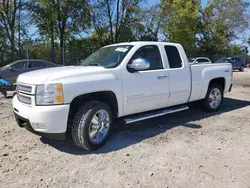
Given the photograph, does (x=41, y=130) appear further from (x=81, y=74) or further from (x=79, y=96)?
(x=81, y=74)

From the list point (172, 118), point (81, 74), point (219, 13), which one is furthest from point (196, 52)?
point (81, 74)

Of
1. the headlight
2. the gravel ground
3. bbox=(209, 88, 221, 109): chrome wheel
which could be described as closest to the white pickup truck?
the headlight

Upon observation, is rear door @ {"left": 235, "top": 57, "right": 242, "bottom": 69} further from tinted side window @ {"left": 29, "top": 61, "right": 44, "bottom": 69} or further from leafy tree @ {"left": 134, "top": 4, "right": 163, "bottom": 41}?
tinted side window @ {"left": 29, "top": 61, "right": 44, "bottom": 69}

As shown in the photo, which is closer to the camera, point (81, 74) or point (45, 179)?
point (45, 179)

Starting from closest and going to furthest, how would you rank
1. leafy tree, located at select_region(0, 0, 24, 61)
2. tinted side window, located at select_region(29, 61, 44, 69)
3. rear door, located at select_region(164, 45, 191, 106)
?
1. rear door, located at select_region(164, 45, 191, 106)
2. tinted side window, located at select_region(29, 61, 44, 69)
3. leafy tree, located at select_region(0, 0, 24, 61)

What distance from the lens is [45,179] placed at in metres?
3.21

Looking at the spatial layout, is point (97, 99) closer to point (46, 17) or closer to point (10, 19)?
point (10, 19)

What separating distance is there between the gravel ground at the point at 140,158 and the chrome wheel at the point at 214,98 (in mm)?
1161

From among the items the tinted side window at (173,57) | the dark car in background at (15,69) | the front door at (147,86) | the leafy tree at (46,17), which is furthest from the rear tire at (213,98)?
the leafy tree at (46,17)

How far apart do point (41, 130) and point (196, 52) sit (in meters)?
33.4

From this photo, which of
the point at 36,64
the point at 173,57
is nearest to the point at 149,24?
the point at 36,64

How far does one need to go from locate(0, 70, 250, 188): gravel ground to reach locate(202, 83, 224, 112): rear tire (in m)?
1.08

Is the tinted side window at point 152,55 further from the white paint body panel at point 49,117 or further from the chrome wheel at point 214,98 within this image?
the chrome wheel at point 214,98

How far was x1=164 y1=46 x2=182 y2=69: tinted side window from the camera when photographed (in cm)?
538
